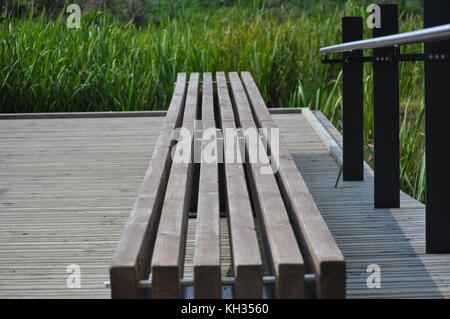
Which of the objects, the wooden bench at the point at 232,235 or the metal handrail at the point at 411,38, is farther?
the metal handrail at the point at 411,38

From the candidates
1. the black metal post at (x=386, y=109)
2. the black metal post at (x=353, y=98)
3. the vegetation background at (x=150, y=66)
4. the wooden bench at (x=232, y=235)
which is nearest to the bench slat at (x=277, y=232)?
the wooden bench at (x=232, y=235)

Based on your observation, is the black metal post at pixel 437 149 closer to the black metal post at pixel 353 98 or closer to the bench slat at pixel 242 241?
the bench slat at pixel 242 241

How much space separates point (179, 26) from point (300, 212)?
666cm

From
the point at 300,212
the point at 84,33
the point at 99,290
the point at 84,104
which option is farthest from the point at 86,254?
the point at 84,33

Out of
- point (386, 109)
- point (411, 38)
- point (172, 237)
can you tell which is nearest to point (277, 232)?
point (172, 237)

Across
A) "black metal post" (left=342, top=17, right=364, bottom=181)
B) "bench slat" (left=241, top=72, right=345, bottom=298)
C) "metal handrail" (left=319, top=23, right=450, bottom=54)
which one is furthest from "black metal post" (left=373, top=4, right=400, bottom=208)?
"bench slat" (left=241, top=72, right=345, bottom=298)

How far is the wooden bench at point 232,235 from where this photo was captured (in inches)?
63.6

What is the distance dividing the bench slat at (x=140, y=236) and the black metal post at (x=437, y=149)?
962 mm

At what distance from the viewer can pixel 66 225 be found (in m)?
3.35

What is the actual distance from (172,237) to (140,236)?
0.07 metres

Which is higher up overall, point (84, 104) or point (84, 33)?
point (84, 33)

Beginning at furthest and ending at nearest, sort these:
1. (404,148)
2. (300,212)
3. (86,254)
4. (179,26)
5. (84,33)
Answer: (179,26)
(84,33)
(404,148)
(86,254)
(300,212)

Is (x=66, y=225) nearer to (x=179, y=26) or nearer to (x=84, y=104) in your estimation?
(x=84, y=104)

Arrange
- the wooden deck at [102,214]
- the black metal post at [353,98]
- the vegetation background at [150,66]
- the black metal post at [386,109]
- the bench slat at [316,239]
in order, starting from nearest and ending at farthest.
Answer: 1. the bench slat at [316,239]
2. the wooden deck at [102,214]
3. the black metal post at [386,109]
4. the black metal post at [353,98]
5. the vegetation background at [150,66]
